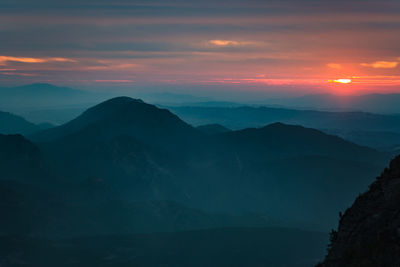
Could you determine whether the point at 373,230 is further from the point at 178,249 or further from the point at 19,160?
the point at 19,160

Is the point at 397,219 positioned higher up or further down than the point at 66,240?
higher up

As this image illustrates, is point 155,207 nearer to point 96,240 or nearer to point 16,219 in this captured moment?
point 96,240

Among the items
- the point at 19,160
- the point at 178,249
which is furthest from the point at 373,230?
the point at 19,160

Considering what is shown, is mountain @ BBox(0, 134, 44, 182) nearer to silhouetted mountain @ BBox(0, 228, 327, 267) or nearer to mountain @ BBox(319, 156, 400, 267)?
silhouetted mountain @ BBox(0, 228, 327, 267)

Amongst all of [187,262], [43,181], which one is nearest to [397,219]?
[187,262]

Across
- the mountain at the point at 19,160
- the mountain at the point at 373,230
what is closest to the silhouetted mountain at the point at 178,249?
the mountain at the point at 19,160

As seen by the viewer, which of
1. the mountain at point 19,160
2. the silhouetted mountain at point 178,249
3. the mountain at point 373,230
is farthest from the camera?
the mountain at point 19,160

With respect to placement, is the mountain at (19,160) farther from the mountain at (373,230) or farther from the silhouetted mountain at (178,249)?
the mountain at (373,230)
